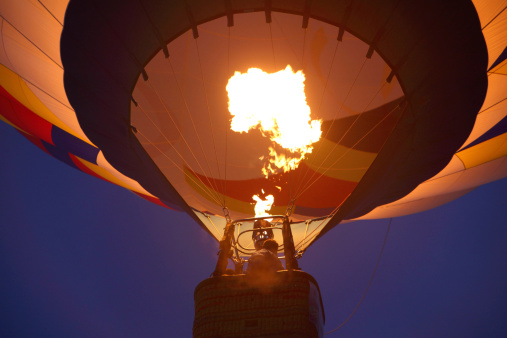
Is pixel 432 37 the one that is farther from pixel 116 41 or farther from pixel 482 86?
pixel 116 41

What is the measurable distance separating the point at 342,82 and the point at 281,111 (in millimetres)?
639

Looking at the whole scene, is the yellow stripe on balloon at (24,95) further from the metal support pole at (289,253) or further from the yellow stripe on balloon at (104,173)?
the metal support pole at (289,253)

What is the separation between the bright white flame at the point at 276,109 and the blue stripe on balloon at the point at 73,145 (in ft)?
5.61

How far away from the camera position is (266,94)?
3.52m

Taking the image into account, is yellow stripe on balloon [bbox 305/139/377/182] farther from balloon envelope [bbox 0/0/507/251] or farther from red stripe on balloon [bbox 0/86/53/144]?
red stripe on balloon [bbox 0/86/53/144]

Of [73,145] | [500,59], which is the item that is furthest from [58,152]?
[500,59]

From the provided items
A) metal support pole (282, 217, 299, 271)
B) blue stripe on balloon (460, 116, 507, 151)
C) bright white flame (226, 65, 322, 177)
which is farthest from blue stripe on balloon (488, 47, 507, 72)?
metal support pole (282, 217, 299, 271)

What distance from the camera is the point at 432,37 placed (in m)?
2.11

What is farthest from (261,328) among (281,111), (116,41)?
(281,111)

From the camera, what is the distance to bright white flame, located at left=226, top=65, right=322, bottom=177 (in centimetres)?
344

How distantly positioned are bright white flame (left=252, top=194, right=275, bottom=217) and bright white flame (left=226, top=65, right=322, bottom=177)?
63 cm

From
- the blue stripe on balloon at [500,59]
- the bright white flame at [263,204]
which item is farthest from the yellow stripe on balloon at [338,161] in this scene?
the blue stripe on balloon at [500,59]

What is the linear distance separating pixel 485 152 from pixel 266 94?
250 cm

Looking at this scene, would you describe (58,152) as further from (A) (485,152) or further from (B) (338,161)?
(A) (485,152)
